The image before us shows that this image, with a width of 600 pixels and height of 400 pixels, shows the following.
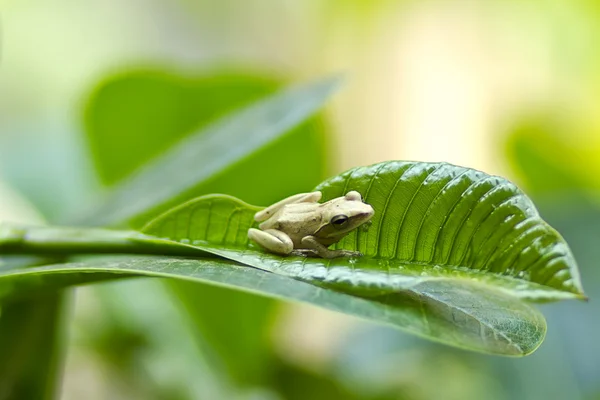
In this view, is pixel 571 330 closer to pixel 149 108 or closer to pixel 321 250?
pixel 321 250

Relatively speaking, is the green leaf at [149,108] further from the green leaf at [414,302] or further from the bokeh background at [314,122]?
the green leaf at [414,302]

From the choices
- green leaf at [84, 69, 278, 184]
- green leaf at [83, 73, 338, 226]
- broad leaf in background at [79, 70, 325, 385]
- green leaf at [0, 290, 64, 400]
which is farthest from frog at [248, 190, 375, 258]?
green leaf at [84, 69, 278, 184]

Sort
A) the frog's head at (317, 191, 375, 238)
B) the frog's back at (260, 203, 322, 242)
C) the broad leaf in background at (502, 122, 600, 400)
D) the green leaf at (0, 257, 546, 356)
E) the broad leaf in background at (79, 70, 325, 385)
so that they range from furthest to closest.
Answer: the broad leaf in background at (502, 122, 600, 400), the broad leaf in background at (79, 70, 325, 385), the frog's back at (260, 203, 322, 242), the frog's head at (317, 191, 375, 238), the green leaf at (0, 257, 546, 356)

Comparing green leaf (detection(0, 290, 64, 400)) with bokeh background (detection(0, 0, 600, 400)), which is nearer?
green leaf (detection(0, 290, 64, 400))

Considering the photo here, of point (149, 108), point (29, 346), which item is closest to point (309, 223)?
point (29, 346)

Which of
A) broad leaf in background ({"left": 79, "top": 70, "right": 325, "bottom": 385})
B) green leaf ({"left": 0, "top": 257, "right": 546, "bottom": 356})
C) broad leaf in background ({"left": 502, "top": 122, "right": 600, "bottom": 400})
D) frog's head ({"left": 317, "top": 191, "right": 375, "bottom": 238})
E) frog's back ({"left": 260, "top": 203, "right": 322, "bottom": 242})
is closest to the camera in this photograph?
green leaf ({"left": 0, "top": 257, "right": 546, "bottom": 356})

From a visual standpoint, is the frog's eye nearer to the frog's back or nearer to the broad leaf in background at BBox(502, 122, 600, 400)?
the frog's back

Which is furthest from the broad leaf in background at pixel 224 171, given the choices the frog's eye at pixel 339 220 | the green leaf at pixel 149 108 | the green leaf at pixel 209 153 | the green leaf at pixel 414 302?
the green leaf at pixel 414 302
